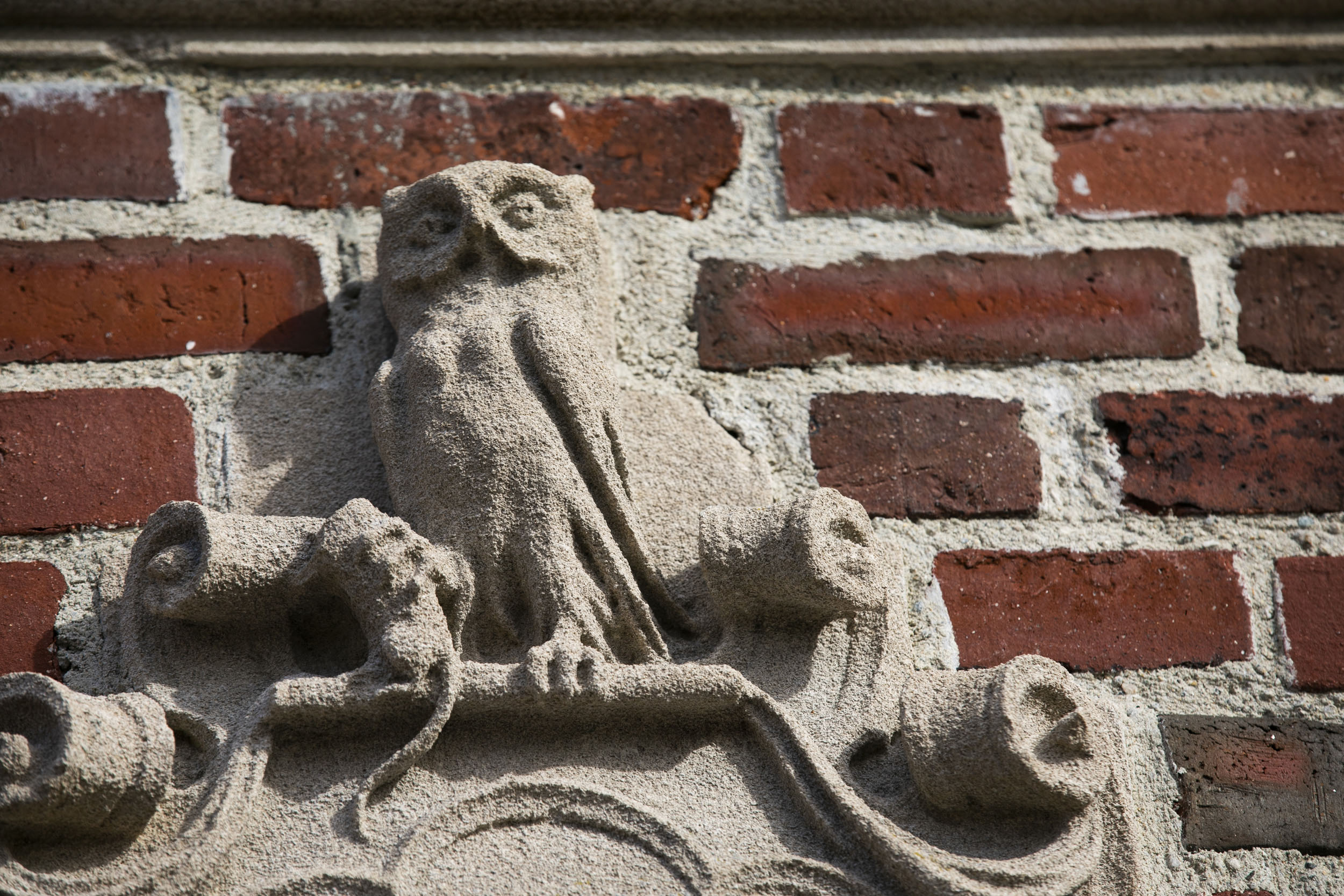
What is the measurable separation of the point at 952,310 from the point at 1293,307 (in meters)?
0.33

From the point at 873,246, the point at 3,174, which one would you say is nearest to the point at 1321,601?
the point at 873,246

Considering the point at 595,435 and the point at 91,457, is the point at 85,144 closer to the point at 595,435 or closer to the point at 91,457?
the point at 91,457

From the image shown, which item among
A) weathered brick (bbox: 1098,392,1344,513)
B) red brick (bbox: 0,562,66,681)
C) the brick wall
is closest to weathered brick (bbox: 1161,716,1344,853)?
the brick wall

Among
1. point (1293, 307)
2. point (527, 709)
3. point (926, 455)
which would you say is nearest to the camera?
point (527, 709)

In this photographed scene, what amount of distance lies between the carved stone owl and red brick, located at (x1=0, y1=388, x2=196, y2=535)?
186mm

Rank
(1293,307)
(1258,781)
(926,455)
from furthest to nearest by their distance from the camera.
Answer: (1293,307), (926,455), (1258,781)

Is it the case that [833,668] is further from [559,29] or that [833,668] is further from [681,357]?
[559,29]

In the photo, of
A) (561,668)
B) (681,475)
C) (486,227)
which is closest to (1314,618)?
(681,475)

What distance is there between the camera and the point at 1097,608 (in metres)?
1.15

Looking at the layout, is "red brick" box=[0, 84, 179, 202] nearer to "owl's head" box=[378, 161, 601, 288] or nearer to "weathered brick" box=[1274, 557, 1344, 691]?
"owl's head" box=[378, 161, 601, 288]

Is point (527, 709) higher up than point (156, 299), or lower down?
lower down

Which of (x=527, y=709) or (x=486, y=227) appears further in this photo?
(x=486, y=227)

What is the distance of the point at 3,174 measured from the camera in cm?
127

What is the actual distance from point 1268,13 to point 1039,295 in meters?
0.44
